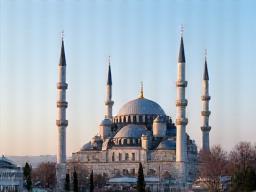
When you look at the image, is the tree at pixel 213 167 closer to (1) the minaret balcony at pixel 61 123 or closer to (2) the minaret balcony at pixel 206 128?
(2) the minaret balcony at pixel 206 128

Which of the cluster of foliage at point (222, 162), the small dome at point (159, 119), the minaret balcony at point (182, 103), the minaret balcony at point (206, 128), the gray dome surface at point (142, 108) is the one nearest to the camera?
the cluster of foliage at point (222, 162)

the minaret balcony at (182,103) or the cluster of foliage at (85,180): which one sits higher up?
the minaret balcony at (182,103)

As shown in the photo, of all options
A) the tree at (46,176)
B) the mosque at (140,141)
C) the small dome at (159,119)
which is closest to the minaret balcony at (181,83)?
the mosque at (140,141)

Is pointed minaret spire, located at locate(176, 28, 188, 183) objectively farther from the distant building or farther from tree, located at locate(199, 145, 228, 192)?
the distant building

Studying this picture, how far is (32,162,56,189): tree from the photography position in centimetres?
6388

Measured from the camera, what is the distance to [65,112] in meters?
59.6

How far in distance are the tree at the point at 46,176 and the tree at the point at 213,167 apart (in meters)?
13.9

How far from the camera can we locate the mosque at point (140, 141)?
59062mm

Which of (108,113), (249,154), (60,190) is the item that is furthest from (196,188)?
(108,113)

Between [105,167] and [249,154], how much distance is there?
1641 cm

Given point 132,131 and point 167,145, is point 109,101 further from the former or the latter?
point 167,145

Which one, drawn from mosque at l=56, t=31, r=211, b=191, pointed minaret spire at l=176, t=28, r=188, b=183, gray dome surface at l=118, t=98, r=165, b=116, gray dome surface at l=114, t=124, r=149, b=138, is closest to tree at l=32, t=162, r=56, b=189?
mosque at l=56, t=31, r=211, b=191

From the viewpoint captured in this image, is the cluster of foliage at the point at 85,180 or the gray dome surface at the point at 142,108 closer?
the cluster of foliage at the point at 85,180

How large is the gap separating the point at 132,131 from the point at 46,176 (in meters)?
8.25
